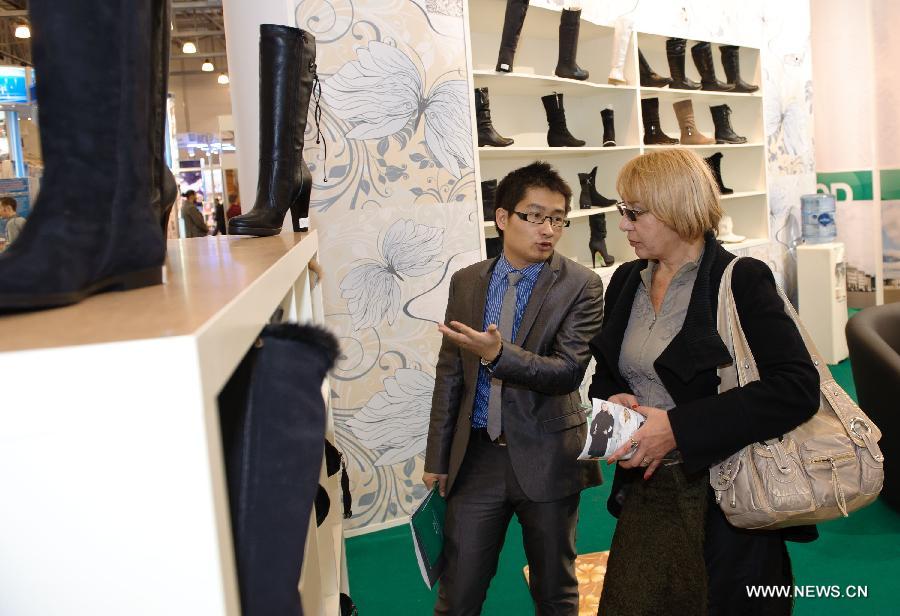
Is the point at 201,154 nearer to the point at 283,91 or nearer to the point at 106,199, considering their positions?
the point at 283,91

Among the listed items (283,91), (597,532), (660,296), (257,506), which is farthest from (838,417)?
(597,532)

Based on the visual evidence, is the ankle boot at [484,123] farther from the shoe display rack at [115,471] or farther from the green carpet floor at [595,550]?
the shoe display rack at [115,471]

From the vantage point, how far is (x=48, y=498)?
1.13 ft

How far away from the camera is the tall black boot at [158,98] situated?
2.31ft

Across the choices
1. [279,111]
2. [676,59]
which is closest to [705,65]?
[676,59]

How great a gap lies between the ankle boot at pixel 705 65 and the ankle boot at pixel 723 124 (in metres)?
0.21

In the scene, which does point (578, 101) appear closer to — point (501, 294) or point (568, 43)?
point (568, 43)

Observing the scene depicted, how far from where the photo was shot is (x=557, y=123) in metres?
5.06

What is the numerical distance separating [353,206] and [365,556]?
5.20 ft

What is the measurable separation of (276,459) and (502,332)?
1930 millimetres

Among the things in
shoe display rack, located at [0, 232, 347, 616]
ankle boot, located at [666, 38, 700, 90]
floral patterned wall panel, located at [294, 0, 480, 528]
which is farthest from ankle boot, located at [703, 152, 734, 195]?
shoe display rack, located at [0, 232, 347, 616]

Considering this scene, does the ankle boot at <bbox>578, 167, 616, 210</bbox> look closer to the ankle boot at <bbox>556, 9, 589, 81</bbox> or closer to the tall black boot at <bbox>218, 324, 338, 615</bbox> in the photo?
the ankle boot at <bbox>556, 9, 589, 81</bbox>

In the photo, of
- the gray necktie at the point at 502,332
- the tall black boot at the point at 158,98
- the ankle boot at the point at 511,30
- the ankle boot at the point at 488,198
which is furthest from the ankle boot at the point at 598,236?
the tall black boot at the point at 158,98

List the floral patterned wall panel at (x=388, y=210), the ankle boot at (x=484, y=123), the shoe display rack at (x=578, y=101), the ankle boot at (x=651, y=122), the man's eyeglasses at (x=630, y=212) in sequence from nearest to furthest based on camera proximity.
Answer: the man's eyeglasses at (x=630, y=212), the floral patterned wall panel at (x=388, y=210), the ankle boot at (x=484, y=123), the shoe display rack at (x=578, y=101), the ankle boot at (x=651, y=122)
